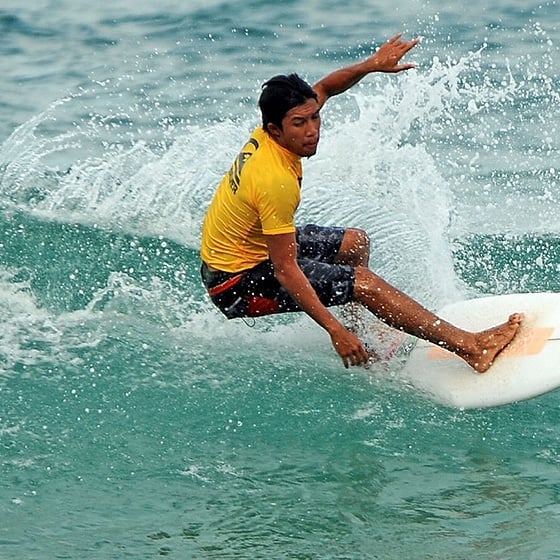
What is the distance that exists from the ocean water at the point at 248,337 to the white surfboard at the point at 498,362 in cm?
11

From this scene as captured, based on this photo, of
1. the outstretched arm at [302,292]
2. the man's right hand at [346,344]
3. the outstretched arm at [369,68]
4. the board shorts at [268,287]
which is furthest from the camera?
the outstretched arm at [369,68]

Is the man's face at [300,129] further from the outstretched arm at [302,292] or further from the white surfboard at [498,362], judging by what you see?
the white surfboard at [498,362]

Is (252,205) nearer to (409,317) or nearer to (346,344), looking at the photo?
(346,344)

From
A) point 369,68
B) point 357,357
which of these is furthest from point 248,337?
point 369,68

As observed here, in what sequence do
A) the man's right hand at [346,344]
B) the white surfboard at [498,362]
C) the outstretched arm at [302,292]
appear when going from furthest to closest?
the white surfboard at [498,362]
the man's right hand at [346,344]
the outstretched arm at [302,292]

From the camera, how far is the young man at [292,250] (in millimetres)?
5984

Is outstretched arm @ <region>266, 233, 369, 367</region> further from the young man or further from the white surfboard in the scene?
the white surfboard

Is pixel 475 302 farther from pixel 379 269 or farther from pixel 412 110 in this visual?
pixel 412 110

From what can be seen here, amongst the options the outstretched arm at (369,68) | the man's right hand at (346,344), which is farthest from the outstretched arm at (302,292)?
the outstretched arm at (369,68)

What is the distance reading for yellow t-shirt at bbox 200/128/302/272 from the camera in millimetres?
5980

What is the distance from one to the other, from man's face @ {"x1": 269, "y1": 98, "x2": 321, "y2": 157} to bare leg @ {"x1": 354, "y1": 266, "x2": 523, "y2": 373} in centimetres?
77

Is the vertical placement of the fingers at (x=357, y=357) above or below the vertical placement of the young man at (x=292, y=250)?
below

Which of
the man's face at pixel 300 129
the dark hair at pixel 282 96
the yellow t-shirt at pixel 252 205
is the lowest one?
the yellow t-shirt at pixel 252 205

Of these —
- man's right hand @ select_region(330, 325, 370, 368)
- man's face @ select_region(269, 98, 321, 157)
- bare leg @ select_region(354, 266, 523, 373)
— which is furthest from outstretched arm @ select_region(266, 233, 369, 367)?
man's face @ select_region(269, 98, 321, 157)
